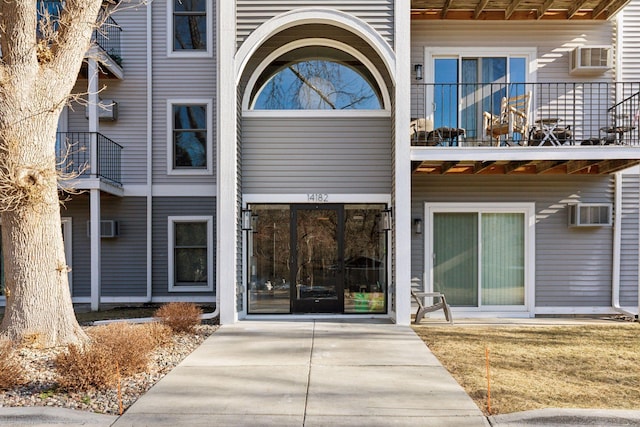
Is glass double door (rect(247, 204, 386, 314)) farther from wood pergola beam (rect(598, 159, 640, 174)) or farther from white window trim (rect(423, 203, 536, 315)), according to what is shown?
wood pergola beam (rect(598, 159, 640, 174))

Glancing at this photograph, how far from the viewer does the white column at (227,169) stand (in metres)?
9.05

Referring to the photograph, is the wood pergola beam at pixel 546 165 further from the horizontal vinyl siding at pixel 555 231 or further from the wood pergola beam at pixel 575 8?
the wood pergola beam at pixel 575 8

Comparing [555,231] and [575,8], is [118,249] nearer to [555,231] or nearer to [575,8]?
[555,231]

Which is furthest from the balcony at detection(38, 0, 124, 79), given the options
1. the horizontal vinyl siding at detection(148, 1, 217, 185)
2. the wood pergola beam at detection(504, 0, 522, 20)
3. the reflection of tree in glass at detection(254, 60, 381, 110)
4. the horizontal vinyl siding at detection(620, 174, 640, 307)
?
the horizontal vinyl siding at detection(620, 174, 640, 307)

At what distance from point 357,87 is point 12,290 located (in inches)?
269

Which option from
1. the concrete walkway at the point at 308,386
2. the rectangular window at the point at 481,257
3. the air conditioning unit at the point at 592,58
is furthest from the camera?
the rectangular window at the point at 481,257

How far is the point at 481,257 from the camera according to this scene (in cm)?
1045

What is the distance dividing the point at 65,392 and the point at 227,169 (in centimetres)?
477

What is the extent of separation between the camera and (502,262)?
1048cm

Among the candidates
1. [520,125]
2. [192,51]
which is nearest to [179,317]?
[192,51]

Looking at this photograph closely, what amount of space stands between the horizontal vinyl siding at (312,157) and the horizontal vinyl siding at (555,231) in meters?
1.13

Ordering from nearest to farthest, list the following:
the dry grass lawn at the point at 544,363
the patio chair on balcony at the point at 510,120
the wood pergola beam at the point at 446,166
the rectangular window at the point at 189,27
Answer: the dry grass lawn at the point at 544,363 < the patio chair on balcony at the point at 510,120 < the wood pergola beam at the point at 446,166 < the rectangular window at the point at 189,27

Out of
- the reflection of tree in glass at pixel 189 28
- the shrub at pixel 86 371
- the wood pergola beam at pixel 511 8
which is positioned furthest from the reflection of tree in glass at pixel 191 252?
the wood pergola beam at pixel 511 8

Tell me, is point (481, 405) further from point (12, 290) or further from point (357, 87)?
point (357, 87)
